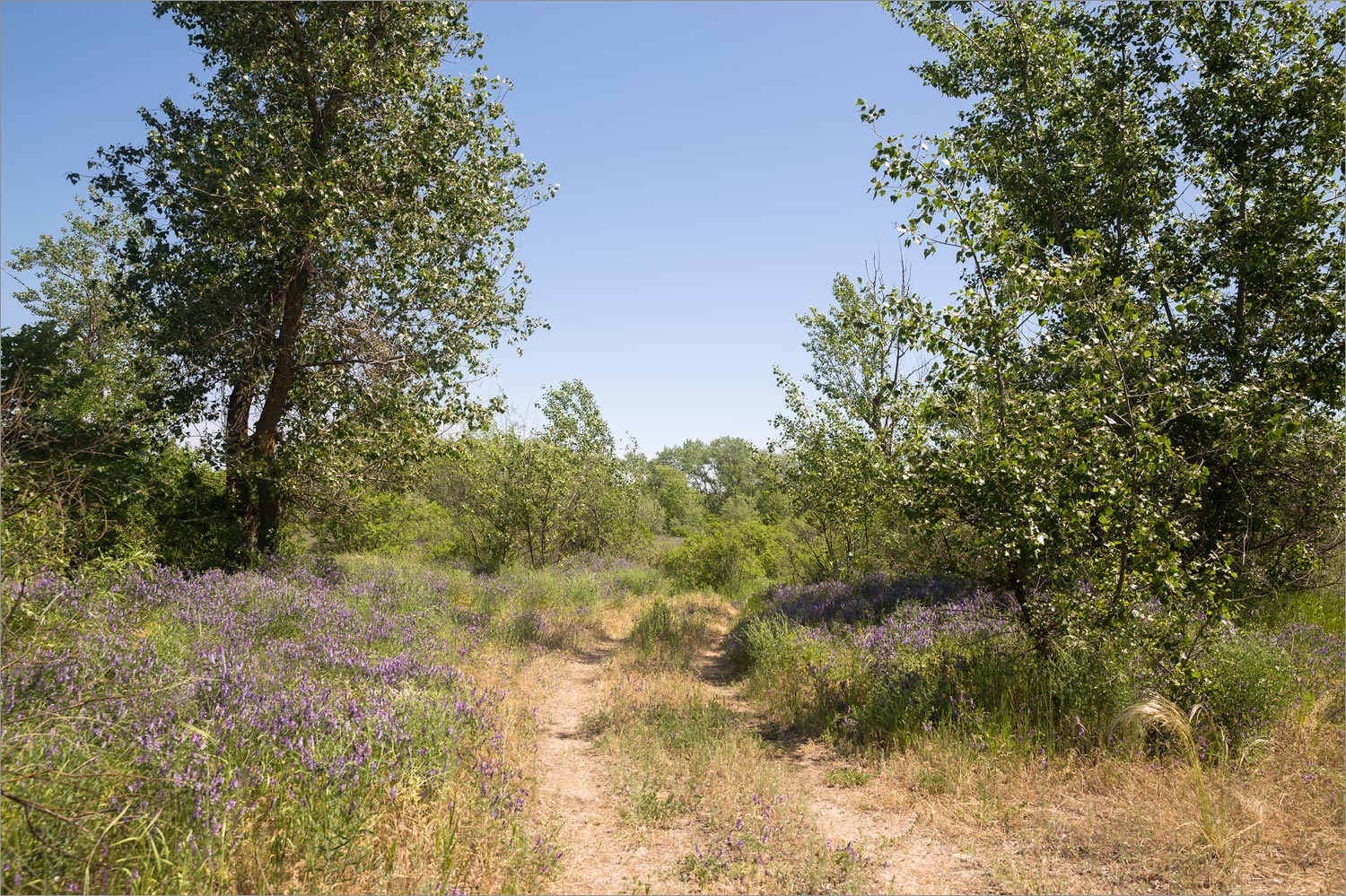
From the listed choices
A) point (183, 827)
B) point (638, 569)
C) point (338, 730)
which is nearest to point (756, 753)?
point (338, 730)

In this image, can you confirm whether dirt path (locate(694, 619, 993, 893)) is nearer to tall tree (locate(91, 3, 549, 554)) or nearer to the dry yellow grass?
the dry yellow grass

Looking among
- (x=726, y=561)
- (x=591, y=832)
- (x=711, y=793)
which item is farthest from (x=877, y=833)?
(x=726, y=561)

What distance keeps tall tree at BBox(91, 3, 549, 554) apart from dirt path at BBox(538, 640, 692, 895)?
263 inches

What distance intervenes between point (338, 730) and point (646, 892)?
8.16 feet

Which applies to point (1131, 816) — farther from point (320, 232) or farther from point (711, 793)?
point (320, 232)

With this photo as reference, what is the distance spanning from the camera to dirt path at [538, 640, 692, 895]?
4176mm

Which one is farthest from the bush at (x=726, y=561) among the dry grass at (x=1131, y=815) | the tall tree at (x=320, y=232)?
the dry grass at (x=1131, y=815)

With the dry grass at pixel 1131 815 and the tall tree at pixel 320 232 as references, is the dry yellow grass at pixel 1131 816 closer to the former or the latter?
the dry grass at pixel 1131 815

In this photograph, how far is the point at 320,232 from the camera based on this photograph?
992 cm

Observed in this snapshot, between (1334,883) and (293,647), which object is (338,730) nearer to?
(293,647)

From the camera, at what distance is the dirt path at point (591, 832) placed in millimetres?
4176

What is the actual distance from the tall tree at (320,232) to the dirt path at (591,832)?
669cm

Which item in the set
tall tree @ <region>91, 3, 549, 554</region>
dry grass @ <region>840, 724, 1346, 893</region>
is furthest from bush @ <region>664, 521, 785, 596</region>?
dry grass @ <region>840, 724, 1346, 893</region>

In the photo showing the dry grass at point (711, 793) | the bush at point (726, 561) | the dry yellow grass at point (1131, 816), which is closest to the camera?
the dry yellow grass at point (1131, 816)
